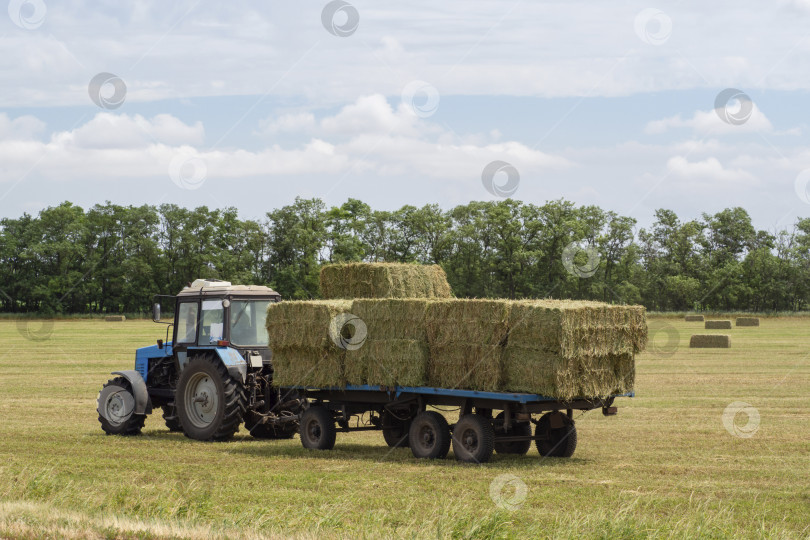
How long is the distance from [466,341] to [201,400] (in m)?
5.27

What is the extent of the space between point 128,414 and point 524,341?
303 inches

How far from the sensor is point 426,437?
13906 mm

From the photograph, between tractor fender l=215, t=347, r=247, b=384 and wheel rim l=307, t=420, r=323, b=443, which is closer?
wheel rim l=307, t=420, r=323, b=443

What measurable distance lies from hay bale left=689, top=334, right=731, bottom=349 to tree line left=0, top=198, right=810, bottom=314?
4559 cm

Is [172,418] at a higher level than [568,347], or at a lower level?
lower

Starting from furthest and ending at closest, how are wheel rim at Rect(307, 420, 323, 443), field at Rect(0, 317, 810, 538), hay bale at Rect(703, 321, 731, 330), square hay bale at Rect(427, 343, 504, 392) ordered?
hay bale at Rect(703, 321, 731, 330)
wheel rim at Rect(307, 420, 323, 443)
square hay bale at Rect(427, 343, 504, 392)
field at Rect(0, 317, 810, 538)

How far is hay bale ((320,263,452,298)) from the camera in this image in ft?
51.5

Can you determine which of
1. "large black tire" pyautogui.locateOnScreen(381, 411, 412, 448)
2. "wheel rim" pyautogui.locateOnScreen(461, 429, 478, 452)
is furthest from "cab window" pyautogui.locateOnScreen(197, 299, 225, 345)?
"wheel rim" pyautogui.locateOnScreen(461, 429, 478, 452)

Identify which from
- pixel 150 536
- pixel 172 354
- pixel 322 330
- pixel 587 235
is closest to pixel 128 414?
pixel 172 354

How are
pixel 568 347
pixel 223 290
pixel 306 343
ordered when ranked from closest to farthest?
pixel 568 347
pixel 306 343
pixel 223 290

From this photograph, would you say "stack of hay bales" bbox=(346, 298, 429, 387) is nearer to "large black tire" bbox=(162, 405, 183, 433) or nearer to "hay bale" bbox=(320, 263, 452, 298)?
"hay bale" bbox=(320, 263, 452, 298)

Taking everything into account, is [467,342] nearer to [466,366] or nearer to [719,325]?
[466,366]

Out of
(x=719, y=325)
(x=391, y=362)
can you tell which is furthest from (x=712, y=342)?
(x=391, y=362)

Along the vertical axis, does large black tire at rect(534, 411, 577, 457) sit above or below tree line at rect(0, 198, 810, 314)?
below
